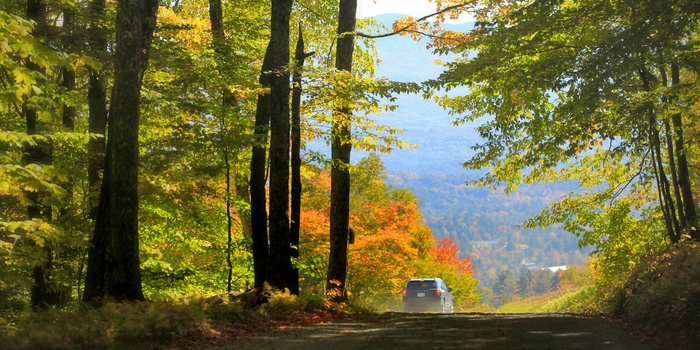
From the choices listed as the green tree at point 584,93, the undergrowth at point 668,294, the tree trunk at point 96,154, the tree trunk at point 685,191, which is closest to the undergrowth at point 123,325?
the tree trunk at point 96,154

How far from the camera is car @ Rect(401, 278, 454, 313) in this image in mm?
27500

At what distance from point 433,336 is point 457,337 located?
388 millimetres

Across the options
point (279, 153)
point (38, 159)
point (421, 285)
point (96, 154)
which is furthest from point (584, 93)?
point (421, 285)

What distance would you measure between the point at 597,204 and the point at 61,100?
17.5 metres

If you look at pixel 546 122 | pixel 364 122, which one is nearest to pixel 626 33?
pixel 546 122

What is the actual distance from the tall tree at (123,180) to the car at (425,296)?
760 inches

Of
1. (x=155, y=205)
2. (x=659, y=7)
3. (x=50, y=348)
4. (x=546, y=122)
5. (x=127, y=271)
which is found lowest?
(x=50, y=348)

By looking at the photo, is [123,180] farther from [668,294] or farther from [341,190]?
[668,294]

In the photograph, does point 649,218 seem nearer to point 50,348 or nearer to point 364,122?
point 364,122

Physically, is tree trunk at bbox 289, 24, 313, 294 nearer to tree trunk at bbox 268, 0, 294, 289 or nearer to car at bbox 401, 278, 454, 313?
tree trunk at bbox 268, 0, 294, 289

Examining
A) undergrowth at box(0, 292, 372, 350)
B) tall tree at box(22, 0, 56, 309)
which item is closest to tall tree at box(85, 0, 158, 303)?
undergrowth at box(0, 292, 372, 350)

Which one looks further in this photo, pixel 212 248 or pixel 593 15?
pixel 212 248

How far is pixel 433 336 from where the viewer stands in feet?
30.9

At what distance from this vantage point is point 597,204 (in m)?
20.8
